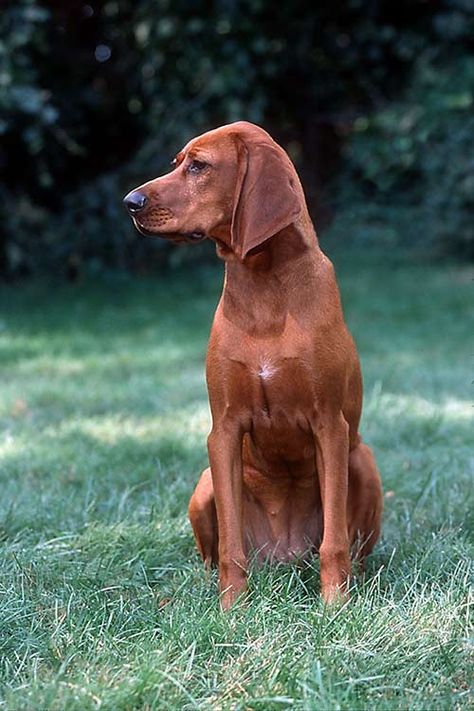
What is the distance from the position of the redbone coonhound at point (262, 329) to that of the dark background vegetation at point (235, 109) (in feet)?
20.9

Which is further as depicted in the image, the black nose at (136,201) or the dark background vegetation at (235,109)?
the dark background vegetation at (235,109)

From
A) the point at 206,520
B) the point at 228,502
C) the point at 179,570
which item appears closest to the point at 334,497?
the point at 228,502

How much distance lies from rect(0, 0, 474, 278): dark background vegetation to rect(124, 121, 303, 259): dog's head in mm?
6351

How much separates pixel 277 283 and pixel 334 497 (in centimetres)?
67

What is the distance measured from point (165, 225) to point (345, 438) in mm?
841

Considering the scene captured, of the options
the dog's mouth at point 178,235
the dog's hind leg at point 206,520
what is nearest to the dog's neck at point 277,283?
the dog's mouth at point 178,235

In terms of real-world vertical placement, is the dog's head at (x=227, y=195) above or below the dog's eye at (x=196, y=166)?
below

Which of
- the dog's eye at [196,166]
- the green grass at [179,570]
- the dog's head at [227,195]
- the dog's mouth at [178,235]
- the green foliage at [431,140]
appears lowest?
the green grass at [179,570]

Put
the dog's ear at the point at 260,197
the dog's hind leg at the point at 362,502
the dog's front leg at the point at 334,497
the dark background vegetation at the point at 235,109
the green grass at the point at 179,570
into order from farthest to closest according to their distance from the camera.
Answer: the dark background vegetation at the point at 235,109
the dog's hind leg at the point at 362,502
the dog's front leg at the point at 334,497
the dog's ear at the point at 260,197
the green grass at the point at 179,570

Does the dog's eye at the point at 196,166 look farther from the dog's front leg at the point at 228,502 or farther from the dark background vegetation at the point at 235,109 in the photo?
the dark background vegetation at the point at 235,109

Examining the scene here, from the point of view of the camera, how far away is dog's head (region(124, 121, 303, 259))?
9.66ft

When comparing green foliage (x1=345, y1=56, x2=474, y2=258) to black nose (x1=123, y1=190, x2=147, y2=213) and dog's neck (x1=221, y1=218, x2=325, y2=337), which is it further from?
black nose (x1=123, y1=190, x2=147, y2=213)

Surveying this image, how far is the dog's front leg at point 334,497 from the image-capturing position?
3.08m

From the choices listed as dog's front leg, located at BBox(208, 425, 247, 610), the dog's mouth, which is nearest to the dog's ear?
the dog's mouth
